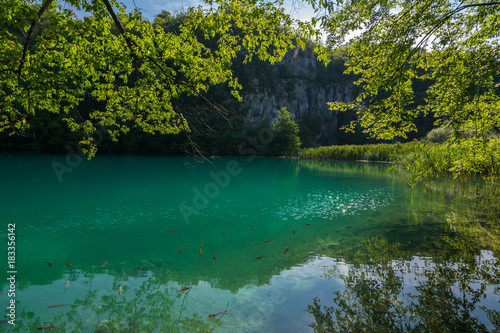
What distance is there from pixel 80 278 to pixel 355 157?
97.0 feet

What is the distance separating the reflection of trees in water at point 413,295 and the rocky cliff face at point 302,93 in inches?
1791

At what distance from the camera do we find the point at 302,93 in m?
56.5

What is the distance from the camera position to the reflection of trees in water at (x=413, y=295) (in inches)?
104

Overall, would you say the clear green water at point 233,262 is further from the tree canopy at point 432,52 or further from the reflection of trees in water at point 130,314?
the tree canopy at point 432,52

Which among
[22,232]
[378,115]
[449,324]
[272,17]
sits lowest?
[22,232]

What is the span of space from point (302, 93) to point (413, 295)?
56824 mm

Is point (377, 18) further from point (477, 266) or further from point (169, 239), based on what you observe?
point (169, 239)

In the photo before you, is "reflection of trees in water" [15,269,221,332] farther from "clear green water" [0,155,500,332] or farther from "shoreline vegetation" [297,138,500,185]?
"shoreline vegetation" [297,138,500,185]

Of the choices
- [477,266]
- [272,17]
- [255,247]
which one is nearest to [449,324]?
[477,266]

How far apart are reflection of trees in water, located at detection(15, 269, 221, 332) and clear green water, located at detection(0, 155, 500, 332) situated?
0.04 ft

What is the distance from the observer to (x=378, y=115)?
6324 millimetres

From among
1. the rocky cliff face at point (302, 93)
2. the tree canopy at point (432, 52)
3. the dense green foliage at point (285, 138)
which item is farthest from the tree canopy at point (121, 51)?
the rocky cliff face at point (302, 93)

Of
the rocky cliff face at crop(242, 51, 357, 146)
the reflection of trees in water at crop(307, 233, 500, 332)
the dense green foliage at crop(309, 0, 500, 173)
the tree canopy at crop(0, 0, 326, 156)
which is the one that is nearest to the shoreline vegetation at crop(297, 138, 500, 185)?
the dense green foliage at crop(309, 0, 500, 173)

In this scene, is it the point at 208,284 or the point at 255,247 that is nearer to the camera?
the point at 208,284
